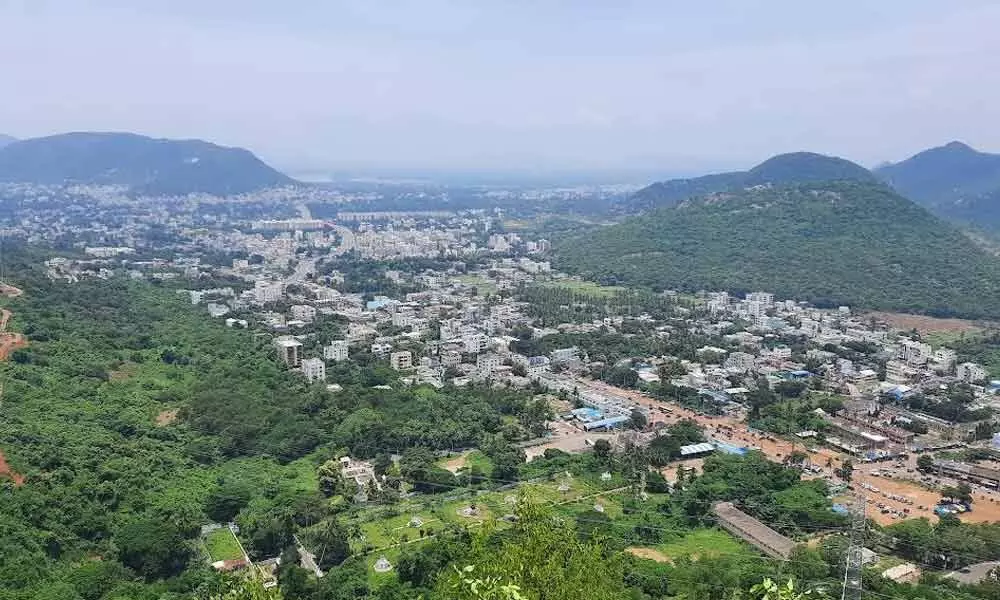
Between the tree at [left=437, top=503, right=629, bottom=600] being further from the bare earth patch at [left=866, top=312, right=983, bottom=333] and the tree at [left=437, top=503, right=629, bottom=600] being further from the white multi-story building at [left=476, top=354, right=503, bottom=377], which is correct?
the bare earth patch at [left=866, top=312, right=983, bottom=333]

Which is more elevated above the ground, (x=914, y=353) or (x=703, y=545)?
(x=914, y=353)

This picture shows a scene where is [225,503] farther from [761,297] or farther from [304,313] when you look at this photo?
[761,297]

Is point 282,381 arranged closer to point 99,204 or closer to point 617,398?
point 617,398

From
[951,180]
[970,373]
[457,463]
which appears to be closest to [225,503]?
[457,463]

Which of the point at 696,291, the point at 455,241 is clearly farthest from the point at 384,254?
the point at 696,291

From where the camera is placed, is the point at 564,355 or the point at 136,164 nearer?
the point at 564,355
